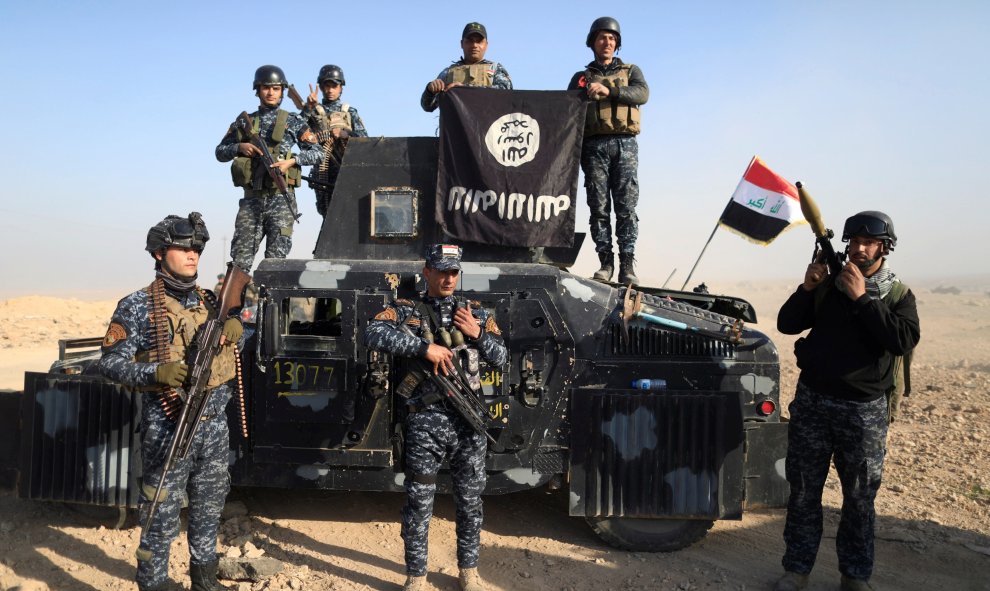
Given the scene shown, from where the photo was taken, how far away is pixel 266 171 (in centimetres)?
645

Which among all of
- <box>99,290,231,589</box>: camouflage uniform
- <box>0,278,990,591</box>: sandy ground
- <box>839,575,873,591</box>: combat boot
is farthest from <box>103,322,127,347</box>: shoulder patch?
→ <box>839,575,873,591</box>: combat boot

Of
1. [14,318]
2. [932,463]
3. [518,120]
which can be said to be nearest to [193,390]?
[518,120]

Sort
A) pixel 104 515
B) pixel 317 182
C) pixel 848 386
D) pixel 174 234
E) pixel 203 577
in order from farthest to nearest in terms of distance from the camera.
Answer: pixel 317 182
pixel 104 515
pixel 848 386
pixel 203 577
pixel 174 234

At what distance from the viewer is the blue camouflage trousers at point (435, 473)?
408 cm

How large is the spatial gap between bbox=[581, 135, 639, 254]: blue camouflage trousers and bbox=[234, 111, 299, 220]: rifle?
2.56 metres

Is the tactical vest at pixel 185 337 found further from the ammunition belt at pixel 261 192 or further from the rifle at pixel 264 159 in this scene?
the ammunition belt at pixel 261 192

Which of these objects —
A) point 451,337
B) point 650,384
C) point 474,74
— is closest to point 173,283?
point 451,337

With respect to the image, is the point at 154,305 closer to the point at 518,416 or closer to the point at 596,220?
the point at 518,416

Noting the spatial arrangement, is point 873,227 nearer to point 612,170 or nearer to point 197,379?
point 612,170

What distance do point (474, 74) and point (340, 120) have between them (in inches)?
51.2

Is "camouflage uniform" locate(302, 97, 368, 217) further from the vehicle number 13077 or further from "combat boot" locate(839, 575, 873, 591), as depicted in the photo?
"combat boot" locate(839, 575, 873, 591)

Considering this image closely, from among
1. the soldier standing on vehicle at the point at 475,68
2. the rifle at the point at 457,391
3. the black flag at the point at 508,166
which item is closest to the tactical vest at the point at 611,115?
the black flag at the point at 508,166

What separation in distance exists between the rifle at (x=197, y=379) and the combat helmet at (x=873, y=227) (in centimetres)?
334

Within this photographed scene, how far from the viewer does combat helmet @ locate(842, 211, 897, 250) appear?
13.4ft
